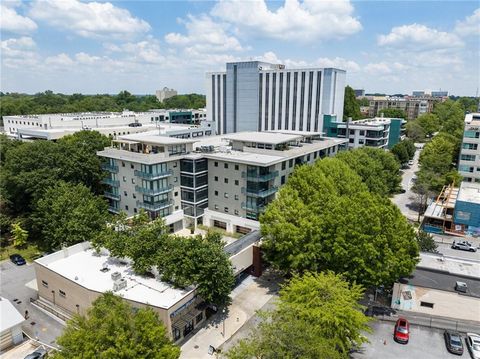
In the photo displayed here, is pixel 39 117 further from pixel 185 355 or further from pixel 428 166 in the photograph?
pixel 428 166

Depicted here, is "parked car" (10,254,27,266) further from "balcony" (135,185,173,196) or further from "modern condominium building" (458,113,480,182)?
"modern condominium building" (458,113,480,182)

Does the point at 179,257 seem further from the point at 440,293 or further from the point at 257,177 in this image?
the point at 440,293

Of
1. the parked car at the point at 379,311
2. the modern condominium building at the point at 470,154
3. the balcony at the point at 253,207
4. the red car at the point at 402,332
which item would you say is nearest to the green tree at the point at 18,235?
the balcony at the point at 253,207

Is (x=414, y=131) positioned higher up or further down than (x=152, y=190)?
higher up

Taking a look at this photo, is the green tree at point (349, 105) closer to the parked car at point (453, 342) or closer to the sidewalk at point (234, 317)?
the sidewalk at point (234, 317)

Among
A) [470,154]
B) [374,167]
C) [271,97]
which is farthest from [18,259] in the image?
[470,154]

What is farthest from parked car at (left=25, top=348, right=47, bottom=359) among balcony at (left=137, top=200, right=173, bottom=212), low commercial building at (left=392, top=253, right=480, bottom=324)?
low commercial building at (left=392, top=253, right=480, bottom=324)
